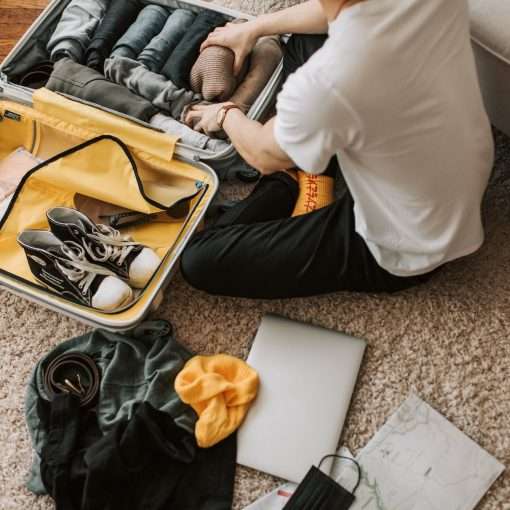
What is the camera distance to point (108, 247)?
1.25 m

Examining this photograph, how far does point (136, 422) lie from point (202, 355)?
0.20 meters

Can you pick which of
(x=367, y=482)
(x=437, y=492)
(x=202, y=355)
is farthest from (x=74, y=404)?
(x=437, y=492)

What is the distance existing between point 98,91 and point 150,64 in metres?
0.14

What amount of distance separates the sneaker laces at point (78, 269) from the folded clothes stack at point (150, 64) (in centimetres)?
34

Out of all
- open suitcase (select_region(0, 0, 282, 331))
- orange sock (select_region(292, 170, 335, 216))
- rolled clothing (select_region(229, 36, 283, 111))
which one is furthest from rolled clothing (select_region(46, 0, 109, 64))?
orange sock (select_region(292, 170, 335, 216))

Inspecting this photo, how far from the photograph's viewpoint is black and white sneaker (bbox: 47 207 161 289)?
124 centimetres

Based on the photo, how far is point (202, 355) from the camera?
4.22ft

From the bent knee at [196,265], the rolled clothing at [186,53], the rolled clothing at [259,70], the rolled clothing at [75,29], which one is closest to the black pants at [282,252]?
the bent knee at [196,265]

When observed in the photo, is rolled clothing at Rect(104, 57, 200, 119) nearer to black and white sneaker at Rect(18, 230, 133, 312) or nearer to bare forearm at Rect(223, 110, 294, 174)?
bare forearm at Rect(223, 110, 294, 174)

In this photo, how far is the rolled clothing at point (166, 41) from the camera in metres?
1.42

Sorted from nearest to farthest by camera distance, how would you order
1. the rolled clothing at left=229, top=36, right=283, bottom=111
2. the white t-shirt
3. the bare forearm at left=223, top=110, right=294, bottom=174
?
the white t-shirt
the bare forearm at left=223, top=110, right=294, bottom=174
the rolled clothing at left=229, top=36, right=283, bottom=111

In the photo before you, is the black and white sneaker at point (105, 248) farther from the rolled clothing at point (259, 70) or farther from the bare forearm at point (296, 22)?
the bare forearm at point (296, 22)

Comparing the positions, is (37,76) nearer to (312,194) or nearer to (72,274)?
(72,274)

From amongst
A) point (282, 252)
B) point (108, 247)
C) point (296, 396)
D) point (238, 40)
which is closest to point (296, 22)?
point (238, 40)
